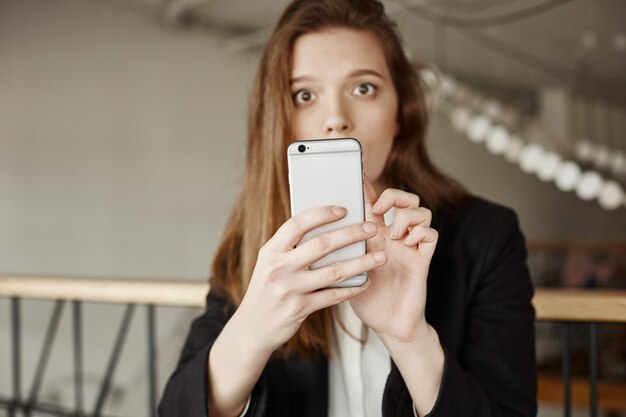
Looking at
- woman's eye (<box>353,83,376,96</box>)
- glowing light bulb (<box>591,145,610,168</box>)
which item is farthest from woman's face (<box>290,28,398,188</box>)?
glowing light bulb (<box>591,145,610,168</box>)

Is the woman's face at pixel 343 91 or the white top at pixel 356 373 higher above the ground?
the woman's face at pixel 343 91

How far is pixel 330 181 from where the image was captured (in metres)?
0.76

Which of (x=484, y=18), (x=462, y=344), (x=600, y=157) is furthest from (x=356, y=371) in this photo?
(x=600, y=157)

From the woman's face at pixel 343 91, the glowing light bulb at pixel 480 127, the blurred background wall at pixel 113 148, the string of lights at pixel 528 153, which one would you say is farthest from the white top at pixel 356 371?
the glowing light bulb at pixel 480 127

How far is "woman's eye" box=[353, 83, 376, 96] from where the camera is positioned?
1060mm

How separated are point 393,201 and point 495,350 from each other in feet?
1.07

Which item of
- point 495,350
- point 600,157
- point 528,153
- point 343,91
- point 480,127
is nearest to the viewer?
point 495,350

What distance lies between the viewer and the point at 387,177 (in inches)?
47.4

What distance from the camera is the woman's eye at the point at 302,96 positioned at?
3.51ft

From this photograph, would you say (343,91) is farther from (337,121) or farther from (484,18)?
Answer: (484,18)

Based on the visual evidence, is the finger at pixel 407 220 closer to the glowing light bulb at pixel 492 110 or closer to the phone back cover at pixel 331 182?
the phone back cover at pixel 331 182

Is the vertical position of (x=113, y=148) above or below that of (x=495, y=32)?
below

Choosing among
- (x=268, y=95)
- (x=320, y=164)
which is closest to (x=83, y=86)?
(x=268, y=95)

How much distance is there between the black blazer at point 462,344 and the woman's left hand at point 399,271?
0.32 ft
